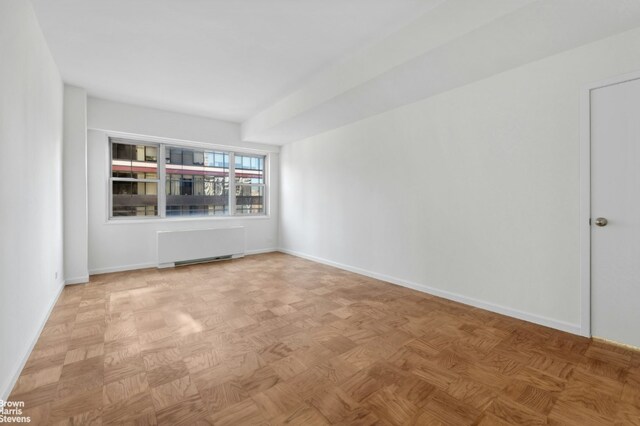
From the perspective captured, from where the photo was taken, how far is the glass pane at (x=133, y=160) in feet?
17.3

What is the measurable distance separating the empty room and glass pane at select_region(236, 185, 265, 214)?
2098 mm

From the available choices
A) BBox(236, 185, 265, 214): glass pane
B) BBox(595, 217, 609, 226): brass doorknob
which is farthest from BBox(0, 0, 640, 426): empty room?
BBox(236, 185, 265, 214): glass pane

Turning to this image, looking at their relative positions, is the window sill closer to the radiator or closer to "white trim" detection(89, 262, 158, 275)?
the radiator

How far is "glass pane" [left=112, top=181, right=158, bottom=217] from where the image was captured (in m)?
5.27

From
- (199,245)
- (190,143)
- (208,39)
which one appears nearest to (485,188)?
(208,39)

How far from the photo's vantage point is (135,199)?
17.8ft

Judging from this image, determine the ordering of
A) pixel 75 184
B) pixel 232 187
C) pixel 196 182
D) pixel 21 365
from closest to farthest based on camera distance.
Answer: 1. pixel 21 365
2. pixel 75 184
3. pixel 196 182
4. pixel 232 187

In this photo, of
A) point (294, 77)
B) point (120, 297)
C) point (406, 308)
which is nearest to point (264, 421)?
point (406, 308)

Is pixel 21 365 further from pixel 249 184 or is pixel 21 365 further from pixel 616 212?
pixel 249 184

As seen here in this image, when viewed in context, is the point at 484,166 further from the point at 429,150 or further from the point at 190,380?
the point at 190,380

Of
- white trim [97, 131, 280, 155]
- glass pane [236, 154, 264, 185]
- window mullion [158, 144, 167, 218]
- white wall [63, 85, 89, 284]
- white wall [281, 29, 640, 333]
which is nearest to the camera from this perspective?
white wall [281, 29, 640, 333]

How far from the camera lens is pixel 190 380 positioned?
78.5 inches

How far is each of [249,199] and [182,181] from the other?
5.04 feet

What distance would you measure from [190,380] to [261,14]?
3061 millimetres
